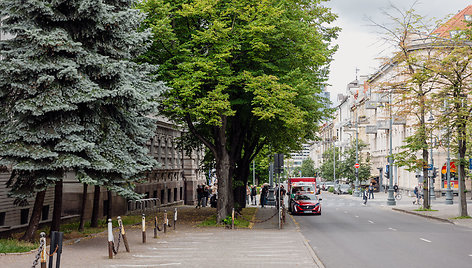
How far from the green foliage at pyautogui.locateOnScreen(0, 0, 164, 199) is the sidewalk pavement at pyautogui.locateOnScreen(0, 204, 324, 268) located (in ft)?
6.73

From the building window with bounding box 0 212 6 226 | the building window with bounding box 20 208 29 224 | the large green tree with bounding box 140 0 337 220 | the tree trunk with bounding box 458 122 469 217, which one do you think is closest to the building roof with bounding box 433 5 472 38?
the tree trunk with bounding box 458 122 469 217

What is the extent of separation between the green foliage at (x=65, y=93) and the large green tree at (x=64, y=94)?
0.09 ft

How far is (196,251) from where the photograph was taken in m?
15.7

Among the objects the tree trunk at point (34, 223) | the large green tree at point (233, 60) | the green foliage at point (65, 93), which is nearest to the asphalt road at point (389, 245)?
the large green tree at point (233, 60)

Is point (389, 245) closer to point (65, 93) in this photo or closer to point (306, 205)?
point (65, 93)

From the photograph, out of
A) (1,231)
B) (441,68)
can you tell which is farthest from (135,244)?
(441,68)

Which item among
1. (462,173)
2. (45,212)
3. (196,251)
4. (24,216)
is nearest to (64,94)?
(196,251)

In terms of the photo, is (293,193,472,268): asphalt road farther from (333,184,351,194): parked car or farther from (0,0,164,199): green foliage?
(333,184,351,194): parked car

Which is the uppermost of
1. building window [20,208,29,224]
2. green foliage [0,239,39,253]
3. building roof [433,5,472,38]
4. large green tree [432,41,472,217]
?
building roof [433,5,472,38]

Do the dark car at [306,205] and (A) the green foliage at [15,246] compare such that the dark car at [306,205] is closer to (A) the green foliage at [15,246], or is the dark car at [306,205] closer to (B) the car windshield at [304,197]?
(B) the car windshield at [304,197]

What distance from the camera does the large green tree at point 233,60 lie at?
21969mm

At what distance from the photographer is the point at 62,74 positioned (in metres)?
15.1

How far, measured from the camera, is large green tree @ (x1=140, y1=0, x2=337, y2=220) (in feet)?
72.1

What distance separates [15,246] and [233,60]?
12.6 m
